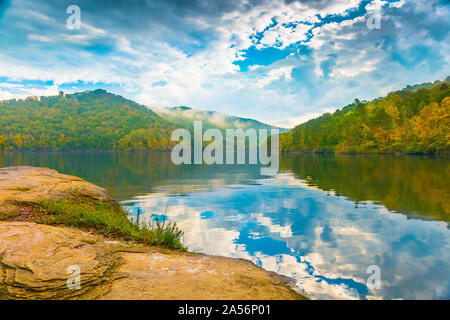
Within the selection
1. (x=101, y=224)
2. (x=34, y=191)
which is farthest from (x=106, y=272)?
(x=34, y=191)

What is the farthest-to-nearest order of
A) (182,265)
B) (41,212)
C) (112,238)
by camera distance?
(41,212), (112,238), (182,265)

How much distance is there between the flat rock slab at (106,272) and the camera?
5.95 meters

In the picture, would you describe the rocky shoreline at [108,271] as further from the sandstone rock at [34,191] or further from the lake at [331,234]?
the lake at [331,234]

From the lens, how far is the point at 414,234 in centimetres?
1334

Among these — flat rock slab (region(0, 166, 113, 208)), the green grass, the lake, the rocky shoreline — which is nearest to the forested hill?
the lake

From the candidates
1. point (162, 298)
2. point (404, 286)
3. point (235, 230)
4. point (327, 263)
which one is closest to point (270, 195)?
point (235, 230)

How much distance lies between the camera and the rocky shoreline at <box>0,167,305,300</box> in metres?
5.96

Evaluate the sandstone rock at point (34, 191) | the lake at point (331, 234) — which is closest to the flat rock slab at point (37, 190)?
the sandstone rock at point (34, 191)

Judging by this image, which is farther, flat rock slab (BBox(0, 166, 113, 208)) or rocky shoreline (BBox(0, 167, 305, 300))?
flat rock slab (BBox(0, 166, 113, 208))

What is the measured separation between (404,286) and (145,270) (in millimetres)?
7854

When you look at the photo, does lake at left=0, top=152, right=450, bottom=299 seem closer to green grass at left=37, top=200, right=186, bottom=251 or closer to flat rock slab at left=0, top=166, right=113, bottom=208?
green grass at left=37, top=200, right=186, bottom=251

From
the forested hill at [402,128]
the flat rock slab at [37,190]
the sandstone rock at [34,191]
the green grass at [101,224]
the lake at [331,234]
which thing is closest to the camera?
the lake at [331,234]

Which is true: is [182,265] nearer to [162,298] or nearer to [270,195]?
[162,298]

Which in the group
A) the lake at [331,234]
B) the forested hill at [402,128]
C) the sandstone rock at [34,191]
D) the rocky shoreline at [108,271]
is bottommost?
the lake at [331,234]
